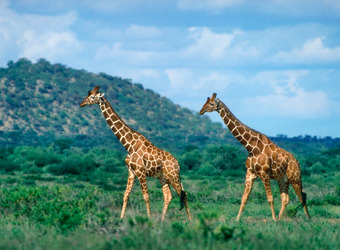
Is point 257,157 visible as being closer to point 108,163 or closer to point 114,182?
point 114,182

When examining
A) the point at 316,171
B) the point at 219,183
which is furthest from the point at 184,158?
the point at 219,183

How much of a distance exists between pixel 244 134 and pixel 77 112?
8289 cm

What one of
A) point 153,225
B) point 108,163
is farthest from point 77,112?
point 153,225

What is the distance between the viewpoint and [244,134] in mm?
13484

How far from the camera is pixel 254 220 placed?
14016 mm

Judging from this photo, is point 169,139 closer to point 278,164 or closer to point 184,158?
point 184,158

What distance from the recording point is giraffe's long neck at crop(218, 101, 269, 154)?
13367mm

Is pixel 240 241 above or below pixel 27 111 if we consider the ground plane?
below

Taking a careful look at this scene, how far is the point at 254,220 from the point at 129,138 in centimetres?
397

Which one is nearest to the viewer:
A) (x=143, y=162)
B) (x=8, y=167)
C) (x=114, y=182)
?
(x=143, y=162)

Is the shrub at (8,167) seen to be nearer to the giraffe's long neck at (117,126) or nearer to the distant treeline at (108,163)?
the distant treeline at (108,163)

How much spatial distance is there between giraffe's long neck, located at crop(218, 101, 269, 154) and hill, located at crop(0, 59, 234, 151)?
193ft

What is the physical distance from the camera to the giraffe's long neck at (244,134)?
43.9 feet

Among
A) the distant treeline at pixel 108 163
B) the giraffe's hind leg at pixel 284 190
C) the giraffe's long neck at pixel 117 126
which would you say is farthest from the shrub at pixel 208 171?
the giraffe's long neck at pixel 117 126
